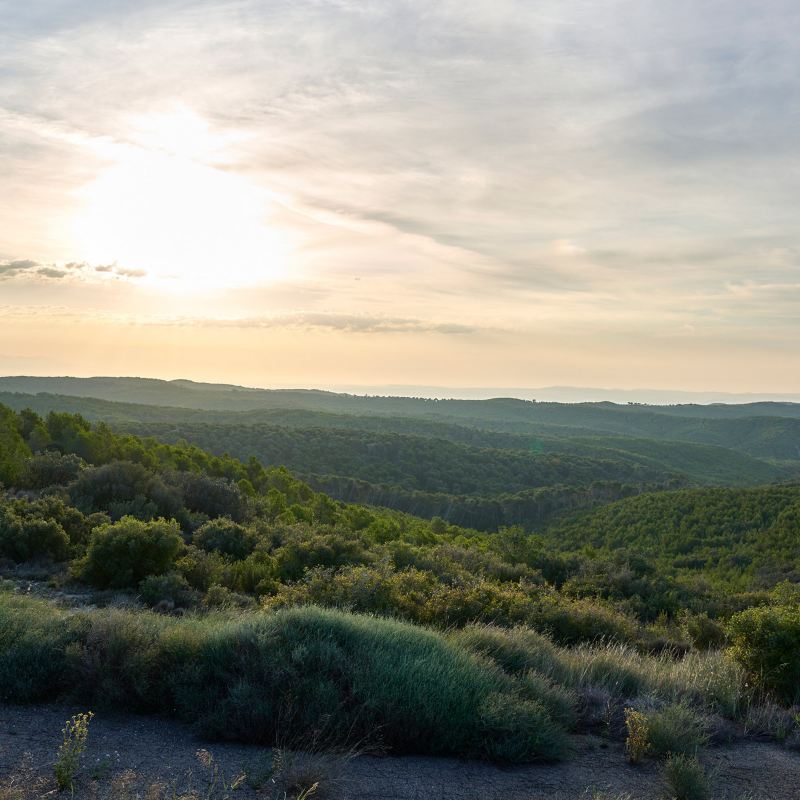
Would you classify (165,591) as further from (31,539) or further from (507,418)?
(507,418)

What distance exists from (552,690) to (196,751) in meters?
3.33

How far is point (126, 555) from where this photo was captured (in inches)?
442

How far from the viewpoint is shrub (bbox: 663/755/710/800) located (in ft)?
16.4

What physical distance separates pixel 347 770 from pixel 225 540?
9951 millimetres

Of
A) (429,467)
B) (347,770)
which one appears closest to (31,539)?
(347,770)

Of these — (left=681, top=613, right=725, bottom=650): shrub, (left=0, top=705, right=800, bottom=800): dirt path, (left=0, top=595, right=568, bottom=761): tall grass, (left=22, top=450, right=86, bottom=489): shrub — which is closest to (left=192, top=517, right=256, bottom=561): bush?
(left=22, top=450, right=86, bottom=489): shrub

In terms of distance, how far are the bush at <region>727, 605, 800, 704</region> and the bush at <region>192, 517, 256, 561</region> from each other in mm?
9804

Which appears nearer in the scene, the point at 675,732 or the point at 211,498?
the point at 675,732

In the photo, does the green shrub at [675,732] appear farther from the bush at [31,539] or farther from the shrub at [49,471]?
the shrub at [49,471]

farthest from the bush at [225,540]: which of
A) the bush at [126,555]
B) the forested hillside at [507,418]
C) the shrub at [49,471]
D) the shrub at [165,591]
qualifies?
the forested hillside at [507,418]

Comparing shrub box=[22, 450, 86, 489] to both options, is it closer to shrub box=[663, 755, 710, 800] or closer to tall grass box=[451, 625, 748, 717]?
tall grass box=[451, 625, 748, 717]

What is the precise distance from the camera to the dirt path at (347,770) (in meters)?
4.71

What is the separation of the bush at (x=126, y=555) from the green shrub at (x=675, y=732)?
27.3ft

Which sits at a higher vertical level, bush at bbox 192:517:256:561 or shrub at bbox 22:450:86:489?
shrub at bbox 22:450:86:489
